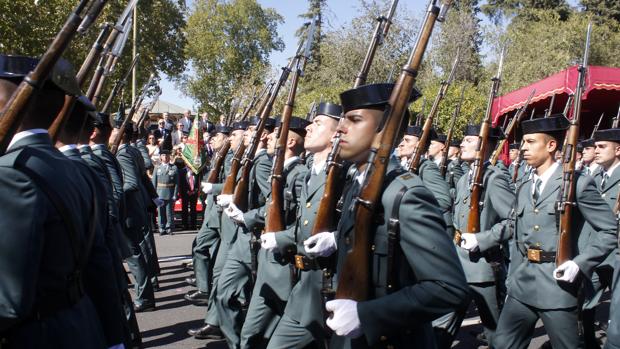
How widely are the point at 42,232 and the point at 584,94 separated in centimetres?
1137

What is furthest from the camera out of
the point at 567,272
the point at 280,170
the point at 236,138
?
the point at 236,138

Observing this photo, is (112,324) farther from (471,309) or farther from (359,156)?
(471,309)

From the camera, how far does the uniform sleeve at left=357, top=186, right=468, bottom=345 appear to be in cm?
232

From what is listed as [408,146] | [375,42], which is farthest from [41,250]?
[408,146]

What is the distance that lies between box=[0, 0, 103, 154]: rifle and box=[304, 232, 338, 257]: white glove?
1.77 m

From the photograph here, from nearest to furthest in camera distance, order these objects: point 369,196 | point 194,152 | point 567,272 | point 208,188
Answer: point 369,196 < point 567,272 < point 208,188 < point 194,152

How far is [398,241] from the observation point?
242 cm

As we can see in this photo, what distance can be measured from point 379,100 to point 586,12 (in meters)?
41.4

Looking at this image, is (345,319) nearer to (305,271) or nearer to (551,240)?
(305,271)

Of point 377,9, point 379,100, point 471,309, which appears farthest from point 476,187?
point 377,9

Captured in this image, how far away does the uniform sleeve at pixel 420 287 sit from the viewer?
232 centimetres

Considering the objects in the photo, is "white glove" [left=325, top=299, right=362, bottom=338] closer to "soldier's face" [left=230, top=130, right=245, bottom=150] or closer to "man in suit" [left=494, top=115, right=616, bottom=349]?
"man in suit" [left=494, top=115, right=616, bottom=349]

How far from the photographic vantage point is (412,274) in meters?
2.52

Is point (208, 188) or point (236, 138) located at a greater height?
point (236, 138)
